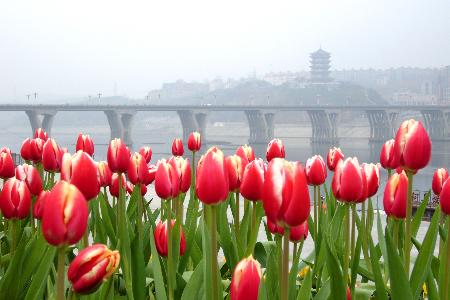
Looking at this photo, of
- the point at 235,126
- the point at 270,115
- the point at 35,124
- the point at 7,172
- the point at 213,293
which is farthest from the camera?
the point at 235,126

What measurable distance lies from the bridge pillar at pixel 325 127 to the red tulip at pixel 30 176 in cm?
10691

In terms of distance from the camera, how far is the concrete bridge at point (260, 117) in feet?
293

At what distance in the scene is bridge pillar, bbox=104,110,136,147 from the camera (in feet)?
301

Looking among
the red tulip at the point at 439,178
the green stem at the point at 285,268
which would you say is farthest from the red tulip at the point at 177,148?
the green stem at the point at 285,268

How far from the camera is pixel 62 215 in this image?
1568 millimetres

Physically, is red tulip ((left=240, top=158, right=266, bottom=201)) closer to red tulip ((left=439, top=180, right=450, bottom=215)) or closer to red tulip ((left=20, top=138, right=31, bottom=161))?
red tulip ((left=439, top=180, right=450, bottom=215))

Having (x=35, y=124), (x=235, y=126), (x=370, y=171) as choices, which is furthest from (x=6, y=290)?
(x=235, y=126)

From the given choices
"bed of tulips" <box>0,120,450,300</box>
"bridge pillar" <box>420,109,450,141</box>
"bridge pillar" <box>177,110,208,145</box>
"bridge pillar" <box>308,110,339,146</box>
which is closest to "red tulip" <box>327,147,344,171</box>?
"bed of tulips" <box>0,120,450,300</box>

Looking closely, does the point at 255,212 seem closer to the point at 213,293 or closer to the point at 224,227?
the point at 224,227

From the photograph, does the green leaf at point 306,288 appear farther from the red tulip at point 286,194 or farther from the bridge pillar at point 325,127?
the bridge pillar at point 325,127

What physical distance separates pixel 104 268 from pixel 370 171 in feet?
6.02

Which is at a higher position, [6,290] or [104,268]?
[104,268]

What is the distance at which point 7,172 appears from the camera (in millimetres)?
3705

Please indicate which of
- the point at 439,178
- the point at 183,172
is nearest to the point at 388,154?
the point at 439,178
